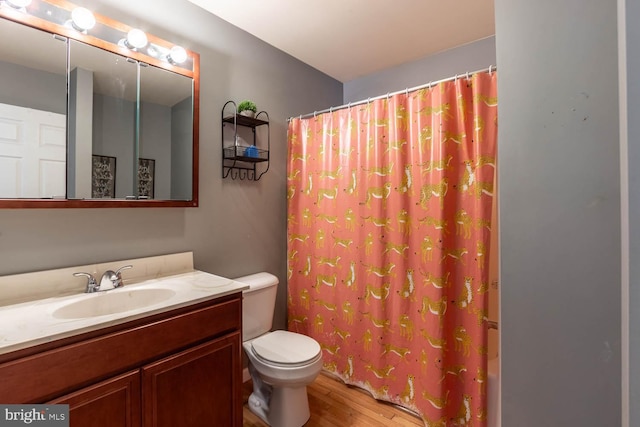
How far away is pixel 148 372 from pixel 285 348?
2.52ft

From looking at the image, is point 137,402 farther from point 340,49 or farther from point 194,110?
point 340,49

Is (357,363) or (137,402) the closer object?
(137,402)

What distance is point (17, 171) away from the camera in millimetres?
1234

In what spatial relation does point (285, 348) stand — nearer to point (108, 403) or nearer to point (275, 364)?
point (275, 364)

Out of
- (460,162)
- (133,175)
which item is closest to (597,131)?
(460,162)

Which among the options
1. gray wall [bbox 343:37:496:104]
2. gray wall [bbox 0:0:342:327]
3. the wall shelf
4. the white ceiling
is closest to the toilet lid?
gray wall [bbox 0:0:342:327]

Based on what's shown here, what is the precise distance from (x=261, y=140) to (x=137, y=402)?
1.75 metres

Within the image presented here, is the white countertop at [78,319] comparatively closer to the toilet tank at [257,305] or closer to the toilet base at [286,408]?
the toilet tank at [257,305]

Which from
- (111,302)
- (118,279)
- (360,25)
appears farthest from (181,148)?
(360,25)

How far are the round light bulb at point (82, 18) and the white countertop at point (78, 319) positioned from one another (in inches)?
49.5

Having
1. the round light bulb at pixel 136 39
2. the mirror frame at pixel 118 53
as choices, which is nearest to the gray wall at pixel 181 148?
the mirror frame at pixel 118 53

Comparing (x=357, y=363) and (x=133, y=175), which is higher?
(x=133, y=175)

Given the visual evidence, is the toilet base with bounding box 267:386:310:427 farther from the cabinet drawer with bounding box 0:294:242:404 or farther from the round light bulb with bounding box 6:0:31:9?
the round light bulb with bounding box 6:0:31:9

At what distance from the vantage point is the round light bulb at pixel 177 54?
1680 millimetres
